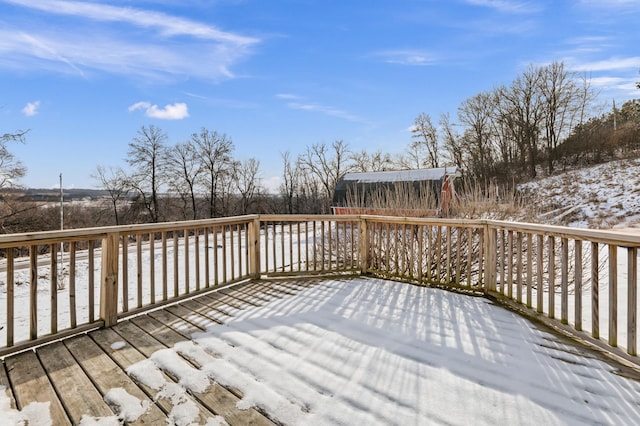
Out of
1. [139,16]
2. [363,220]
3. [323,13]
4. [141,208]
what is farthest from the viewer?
[141,208]

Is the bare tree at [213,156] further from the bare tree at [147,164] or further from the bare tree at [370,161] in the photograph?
the bare tree at [370,161]

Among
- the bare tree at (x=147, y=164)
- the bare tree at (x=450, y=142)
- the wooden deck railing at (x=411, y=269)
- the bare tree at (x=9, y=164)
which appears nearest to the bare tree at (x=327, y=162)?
the bare tree at (x=450, y=142)

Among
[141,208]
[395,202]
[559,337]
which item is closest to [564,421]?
[559,337]

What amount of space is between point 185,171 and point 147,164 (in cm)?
253

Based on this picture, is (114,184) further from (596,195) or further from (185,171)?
(596,195)

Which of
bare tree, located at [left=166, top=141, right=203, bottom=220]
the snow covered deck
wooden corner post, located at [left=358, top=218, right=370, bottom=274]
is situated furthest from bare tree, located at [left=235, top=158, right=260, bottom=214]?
the snow covered deck

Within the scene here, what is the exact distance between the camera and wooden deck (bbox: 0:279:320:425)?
167cm

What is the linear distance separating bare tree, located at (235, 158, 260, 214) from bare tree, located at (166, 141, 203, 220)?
3.31 meters

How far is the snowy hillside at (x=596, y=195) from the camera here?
1157cm

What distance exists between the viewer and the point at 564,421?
157 cm

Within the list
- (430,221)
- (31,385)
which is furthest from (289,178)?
(31,385)

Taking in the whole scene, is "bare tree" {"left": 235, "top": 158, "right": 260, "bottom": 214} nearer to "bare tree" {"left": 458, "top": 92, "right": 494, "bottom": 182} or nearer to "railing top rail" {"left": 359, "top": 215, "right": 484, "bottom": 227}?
"bare tree" {"left": 458, "top": 92, "right": 494, "bottom": 182}

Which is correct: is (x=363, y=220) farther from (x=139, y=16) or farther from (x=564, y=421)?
(x=139, y=16)

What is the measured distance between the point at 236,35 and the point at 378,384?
8.46m
